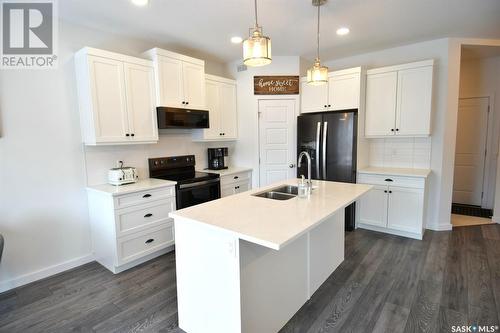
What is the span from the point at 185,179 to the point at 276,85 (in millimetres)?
2075

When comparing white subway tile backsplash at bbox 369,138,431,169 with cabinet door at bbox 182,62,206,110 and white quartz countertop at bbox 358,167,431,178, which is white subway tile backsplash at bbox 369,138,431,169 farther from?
cabinet door at bbox 182,62,206,110

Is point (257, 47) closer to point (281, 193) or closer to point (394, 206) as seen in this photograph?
point (281, 193)

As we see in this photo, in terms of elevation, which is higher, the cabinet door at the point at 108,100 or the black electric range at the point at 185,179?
the cabinet door at the point at 108,100

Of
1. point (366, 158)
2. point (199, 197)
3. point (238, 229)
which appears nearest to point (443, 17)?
point (366, 158)

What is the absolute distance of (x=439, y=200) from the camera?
376 cm

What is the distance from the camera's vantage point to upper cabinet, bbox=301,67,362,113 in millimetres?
3735

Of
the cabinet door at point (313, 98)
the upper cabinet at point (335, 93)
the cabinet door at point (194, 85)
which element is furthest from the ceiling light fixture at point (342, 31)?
the cabinet door at point (194, 85)

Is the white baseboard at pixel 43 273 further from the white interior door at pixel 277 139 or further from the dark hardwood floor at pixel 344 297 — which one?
the white interior door at pixel 277 139

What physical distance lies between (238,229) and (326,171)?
266 centimetres

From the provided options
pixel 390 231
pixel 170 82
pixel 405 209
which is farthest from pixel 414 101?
pixel 170 82

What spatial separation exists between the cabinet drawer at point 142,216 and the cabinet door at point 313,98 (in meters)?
2.47

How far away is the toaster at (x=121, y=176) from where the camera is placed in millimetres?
2965

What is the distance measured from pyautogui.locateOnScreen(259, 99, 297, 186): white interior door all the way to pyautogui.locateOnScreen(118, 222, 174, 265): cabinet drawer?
180 centimetres

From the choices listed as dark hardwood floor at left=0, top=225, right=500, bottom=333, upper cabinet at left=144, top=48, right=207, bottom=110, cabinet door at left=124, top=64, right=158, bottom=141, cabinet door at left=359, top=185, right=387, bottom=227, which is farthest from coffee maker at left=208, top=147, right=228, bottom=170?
cabinet door at left=359, top=185, right=387, bottom=227
